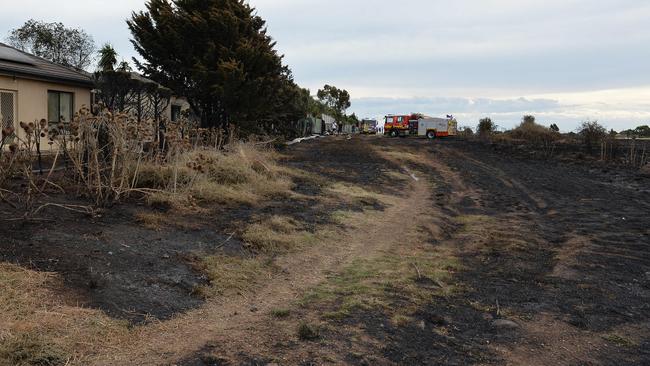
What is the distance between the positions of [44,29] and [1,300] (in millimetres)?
45080

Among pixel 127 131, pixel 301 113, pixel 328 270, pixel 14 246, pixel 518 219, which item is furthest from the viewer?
pixel 301 113

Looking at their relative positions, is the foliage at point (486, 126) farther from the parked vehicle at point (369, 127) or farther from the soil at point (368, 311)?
the soil at point (368, 311)

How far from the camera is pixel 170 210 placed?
8836 millimetres

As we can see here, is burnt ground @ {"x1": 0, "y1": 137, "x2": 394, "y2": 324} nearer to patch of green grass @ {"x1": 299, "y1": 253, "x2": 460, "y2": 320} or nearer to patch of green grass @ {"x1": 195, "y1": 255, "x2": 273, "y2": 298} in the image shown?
patch of green grass @ {"x1": 195, "y1": 255, "x2": 273, "y2": 298}

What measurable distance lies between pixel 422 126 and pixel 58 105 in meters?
40.4

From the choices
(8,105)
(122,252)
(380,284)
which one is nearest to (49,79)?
(8,105)

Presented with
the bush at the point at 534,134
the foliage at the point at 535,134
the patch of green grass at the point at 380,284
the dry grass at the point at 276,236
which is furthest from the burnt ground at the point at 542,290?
the bush at the point at 534,134

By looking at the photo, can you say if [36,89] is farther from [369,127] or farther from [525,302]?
[369,127]

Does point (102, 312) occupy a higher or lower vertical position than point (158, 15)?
lower

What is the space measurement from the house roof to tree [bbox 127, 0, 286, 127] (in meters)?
2.91

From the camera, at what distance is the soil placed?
15.1 feet

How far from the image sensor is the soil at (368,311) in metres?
4.60

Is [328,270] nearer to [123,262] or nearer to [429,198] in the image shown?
[123,262]

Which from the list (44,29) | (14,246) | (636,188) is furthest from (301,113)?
(14,246)
